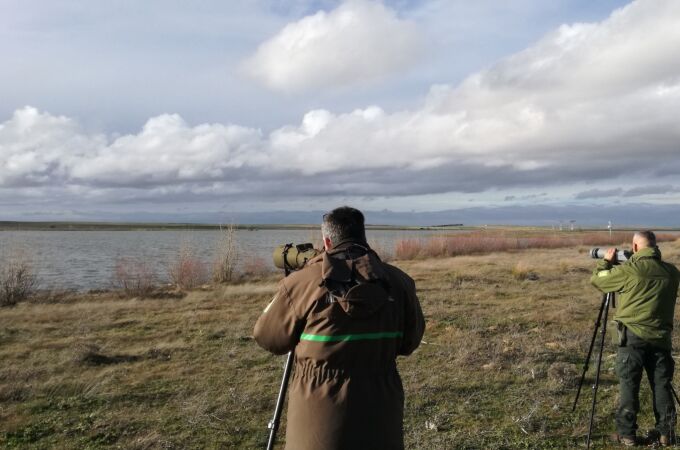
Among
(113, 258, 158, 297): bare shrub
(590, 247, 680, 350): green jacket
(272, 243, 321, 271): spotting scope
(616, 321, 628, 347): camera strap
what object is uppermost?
(272, 243, 321, 271): spotting scope

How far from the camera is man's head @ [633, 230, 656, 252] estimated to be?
4.39 meters

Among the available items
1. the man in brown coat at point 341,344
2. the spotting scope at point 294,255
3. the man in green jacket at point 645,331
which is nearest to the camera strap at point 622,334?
the man in green jacket at point 645,331

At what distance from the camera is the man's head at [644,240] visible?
4387 millimetres

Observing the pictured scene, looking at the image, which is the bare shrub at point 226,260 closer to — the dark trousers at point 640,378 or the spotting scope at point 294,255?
the dark trousers at point 640,378

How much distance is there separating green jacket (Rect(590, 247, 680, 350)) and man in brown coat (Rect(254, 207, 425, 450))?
284 centimetres

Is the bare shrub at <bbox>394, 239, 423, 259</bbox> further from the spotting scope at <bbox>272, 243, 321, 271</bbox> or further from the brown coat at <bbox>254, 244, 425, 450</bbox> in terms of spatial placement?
the brown coat at <bbox>254, 244, 425, 450</bbox>

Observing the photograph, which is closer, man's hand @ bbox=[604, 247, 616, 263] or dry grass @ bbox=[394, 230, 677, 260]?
man's hand @ bbox=[604, 247, 616, 263]

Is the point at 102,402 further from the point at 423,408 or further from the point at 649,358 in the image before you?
the point at 649,358

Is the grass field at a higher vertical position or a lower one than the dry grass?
lower

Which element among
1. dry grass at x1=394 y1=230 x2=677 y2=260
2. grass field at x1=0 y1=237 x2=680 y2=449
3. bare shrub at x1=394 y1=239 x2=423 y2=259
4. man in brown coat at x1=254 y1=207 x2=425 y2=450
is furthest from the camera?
dry grass at x1=394 y1=230 x2=677 y2=260

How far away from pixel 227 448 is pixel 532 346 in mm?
5042

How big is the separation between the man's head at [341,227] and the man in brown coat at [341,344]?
0.03 meters

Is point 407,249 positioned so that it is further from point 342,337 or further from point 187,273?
point 342,337

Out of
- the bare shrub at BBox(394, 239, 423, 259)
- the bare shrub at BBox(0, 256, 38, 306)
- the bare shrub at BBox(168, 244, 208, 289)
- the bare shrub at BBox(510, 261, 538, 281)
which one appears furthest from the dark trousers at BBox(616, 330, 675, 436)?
the bare shrub at BBox(394, 239, 423, 259)
